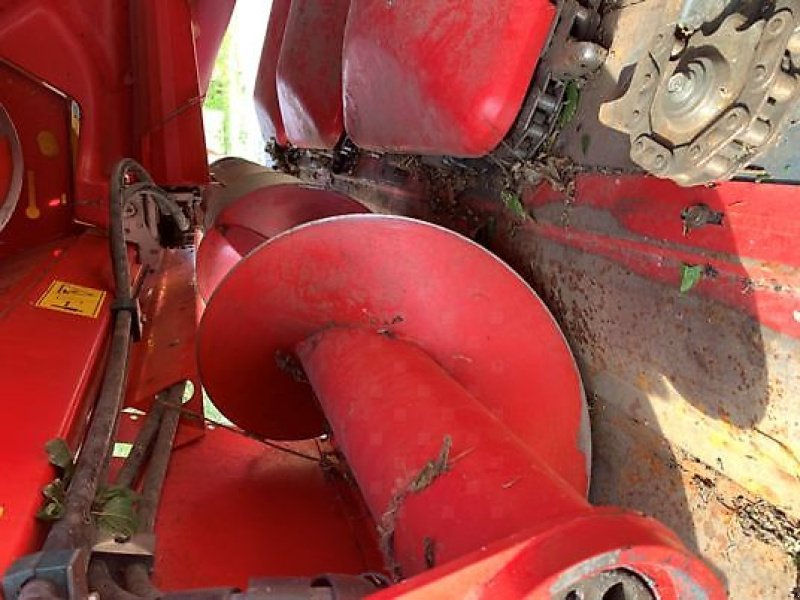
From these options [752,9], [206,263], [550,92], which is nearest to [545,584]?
[752,9]

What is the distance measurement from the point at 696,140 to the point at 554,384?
0.60m

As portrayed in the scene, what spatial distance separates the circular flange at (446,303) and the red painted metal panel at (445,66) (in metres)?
0.22

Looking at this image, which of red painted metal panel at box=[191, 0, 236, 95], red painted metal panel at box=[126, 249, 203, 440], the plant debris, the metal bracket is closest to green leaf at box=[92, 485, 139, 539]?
the plant debris

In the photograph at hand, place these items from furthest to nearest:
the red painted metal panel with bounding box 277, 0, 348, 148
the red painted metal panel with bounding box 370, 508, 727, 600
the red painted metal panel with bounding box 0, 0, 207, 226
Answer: the red painted metal panel with bounding box 277, 0, 348, 148 → the red painted metal panel with bounding box 0, 0, 207, 226 → the red painted metal panel with bounding box 370, 508, 727, 600

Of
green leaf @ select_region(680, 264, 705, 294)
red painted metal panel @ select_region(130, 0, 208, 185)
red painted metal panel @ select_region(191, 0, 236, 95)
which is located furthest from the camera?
red painted metal panel @ select_region(191, 0, 236, 95)

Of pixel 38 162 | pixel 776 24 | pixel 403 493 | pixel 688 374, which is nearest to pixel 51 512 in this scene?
pixel 403 493

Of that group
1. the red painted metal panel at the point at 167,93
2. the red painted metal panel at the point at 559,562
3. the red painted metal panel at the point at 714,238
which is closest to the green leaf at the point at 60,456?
the red painted metal panel at the point at 559,562

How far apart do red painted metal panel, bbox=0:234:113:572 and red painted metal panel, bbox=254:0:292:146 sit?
1.53 metres

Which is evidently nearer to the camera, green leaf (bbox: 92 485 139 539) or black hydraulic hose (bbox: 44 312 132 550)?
black hydraulic hose (bbox: 44 312 132 550)

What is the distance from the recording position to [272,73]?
10.2ft

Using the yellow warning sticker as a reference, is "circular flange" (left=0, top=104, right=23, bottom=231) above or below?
above

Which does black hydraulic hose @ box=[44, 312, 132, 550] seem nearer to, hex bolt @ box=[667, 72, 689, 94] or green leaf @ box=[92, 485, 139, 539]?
green leaf @ box=[92, 485, 139, 539]

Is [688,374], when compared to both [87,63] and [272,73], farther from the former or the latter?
[272,73]

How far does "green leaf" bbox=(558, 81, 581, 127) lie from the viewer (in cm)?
131
